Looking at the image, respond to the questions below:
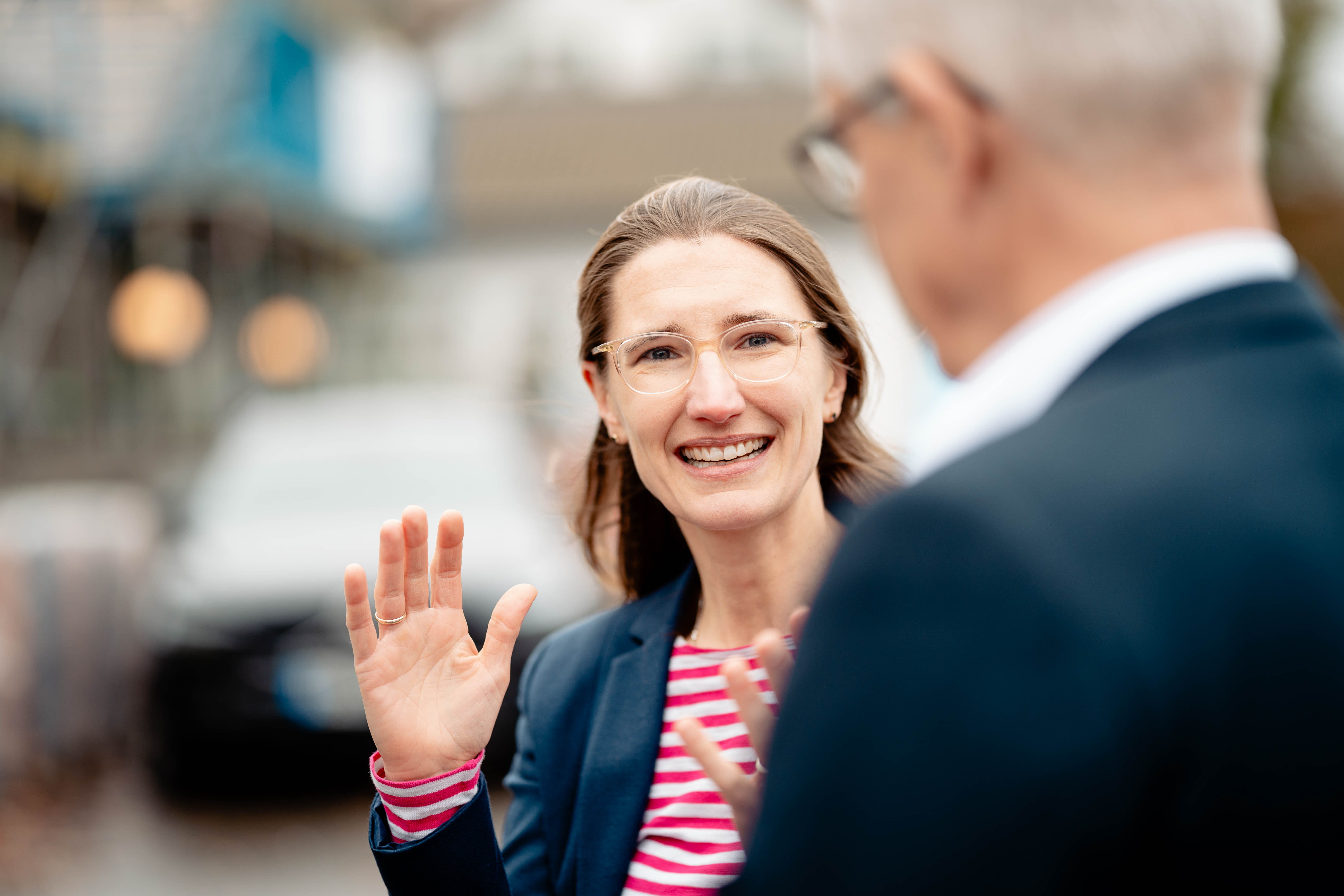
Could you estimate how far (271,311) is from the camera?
60.1ft

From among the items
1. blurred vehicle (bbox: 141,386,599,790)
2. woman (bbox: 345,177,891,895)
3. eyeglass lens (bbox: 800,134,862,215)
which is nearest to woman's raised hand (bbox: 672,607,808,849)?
eyeglass lens (bbox: 800,134,862,215)

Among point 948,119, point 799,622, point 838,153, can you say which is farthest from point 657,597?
point 948,119

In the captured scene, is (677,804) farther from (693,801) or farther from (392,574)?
(392,574)

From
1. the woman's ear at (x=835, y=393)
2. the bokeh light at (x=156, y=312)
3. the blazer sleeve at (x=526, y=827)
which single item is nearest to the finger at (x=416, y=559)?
the blazer sleeve at (x=526, y=827)

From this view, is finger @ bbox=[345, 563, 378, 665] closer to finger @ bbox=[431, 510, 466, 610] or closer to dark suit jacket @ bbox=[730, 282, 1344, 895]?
finger @ bbox=[431, 510, 466, 610]

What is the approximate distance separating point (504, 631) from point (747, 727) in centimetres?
71

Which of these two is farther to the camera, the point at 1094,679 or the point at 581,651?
the point at 581,651

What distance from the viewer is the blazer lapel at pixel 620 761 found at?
74.5 inches

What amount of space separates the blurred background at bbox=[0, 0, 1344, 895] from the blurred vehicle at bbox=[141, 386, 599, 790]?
0.06 ft

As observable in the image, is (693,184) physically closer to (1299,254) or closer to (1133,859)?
(1133,859)

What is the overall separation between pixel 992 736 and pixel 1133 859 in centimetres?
13

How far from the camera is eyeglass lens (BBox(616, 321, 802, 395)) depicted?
204 centimetres

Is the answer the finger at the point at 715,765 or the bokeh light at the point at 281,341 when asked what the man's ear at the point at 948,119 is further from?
the bokeh light at the point at 281,341

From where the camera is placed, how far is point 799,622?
3.96 ft
